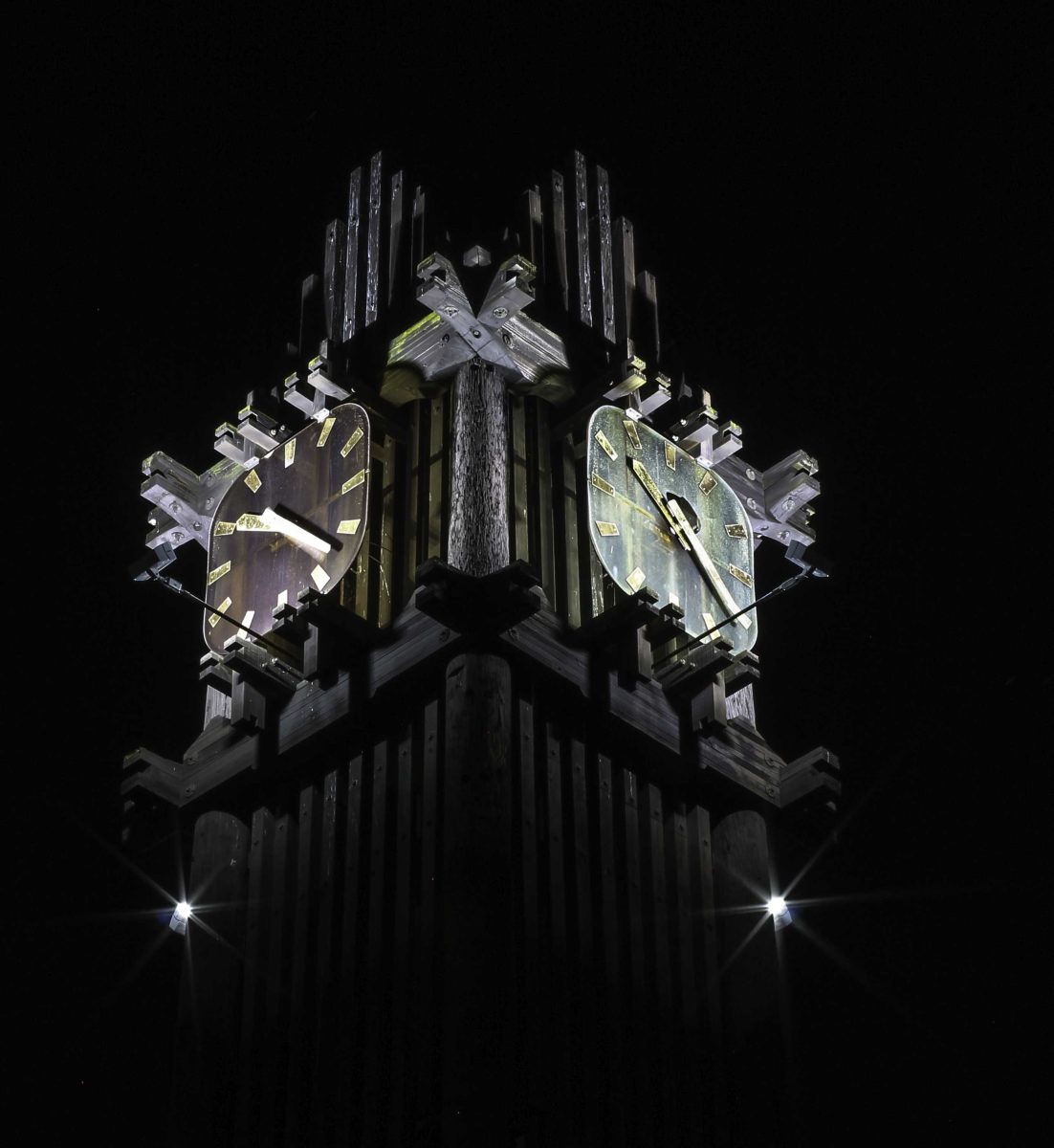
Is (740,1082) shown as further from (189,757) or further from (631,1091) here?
(189,757)

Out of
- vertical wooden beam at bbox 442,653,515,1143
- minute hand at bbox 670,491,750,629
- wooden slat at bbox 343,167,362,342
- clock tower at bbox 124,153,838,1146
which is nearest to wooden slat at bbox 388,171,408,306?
clock tower at bbox 124,153,838,1146

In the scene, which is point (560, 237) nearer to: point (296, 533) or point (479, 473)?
point (479, 473)

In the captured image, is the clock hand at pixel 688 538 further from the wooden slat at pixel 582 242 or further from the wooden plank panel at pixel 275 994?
the wooden plank panel at pixel 275 994

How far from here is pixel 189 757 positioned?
17859 mm

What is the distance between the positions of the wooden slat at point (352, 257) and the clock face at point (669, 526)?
2.49m

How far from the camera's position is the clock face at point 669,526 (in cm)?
1778

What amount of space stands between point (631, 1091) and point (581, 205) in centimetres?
864

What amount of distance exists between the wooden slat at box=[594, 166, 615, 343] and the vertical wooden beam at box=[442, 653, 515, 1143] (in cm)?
437

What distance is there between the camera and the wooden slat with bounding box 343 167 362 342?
63.5 feet

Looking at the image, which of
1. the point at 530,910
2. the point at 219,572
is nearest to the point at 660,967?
the point at 530,910

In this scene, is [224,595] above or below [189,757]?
above

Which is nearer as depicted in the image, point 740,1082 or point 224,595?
point 740,1082

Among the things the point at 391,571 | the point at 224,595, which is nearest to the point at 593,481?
the point at 391,571

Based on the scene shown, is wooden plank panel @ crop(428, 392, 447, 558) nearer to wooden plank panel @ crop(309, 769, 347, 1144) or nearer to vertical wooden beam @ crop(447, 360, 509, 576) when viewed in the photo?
vertical wooden beam @ crop(447, 360, 509, 576)
